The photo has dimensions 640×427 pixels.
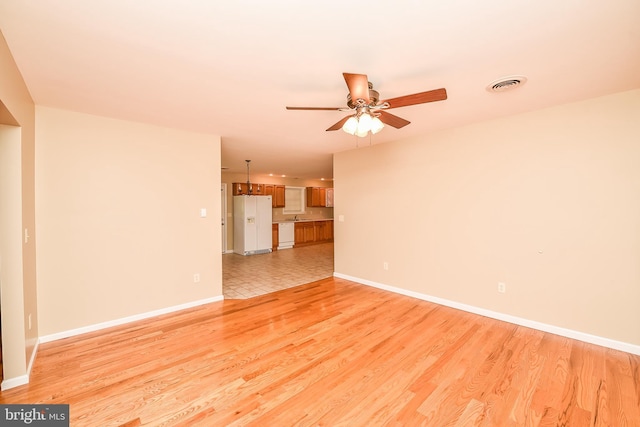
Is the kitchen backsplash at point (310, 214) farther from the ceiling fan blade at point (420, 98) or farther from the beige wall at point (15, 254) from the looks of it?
the ceiling fan blade at point (420, 98)

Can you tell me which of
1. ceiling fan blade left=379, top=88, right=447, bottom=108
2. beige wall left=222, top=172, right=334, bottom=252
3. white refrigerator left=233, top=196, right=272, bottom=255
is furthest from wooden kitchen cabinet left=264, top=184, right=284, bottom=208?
ceiling fan blade left=379, top=88, right=447, bottom=108

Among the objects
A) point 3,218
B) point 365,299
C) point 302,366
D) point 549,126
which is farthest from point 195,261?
point 549,126

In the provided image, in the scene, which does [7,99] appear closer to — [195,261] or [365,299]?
[195,261]

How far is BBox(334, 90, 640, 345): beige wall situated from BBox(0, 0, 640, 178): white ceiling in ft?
1.34

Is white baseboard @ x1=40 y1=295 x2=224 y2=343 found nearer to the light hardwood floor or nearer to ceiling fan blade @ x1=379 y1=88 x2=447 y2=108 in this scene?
the light hardwood floor

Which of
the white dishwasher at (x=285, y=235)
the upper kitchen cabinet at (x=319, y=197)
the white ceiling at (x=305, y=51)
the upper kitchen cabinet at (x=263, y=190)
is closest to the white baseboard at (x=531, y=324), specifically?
the white ceiling at (x=305, y=51)

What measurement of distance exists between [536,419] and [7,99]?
4021mm

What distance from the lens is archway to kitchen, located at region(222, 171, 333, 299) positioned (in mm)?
4645

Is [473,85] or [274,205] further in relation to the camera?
[274,205]

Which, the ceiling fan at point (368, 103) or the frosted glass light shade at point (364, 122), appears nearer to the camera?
the ceiling fan at point (368, 103)

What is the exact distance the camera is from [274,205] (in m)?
8.45

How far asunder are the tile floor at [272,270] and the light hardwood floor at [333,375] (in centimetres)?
116

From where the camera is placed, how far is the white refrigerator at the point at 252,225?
7273 mm

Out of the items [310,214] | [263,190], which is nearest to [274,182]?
[263,190]
